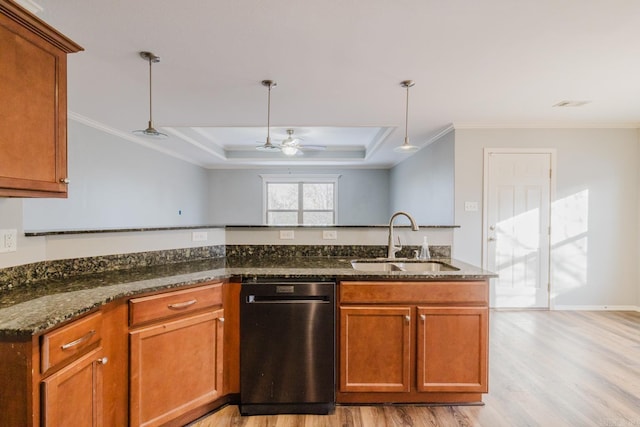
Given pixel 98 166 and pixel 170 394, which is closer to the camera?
pixel 170 394

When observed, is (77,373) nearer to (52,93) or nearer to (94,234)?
(94,234)

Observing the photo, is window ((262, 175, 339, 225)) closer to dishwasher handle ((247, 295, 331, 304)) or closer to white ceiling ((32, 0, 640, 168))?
white ceiling ((32, 0, 640, 168))

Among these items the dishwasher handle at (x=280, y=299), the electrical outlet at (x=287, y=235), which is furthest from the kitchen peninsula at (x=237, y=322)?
the electrical outlet at (x=287, y=235)

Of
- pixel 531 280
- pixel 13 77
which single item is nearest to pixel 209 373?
pixel 13 77

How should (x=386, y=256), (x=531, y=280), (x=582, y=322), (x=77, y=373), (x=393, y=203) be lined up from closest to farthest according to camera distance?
(x=77, y=373) < (x=386, y=256) < (x=582, y=322) < (x=531, y=280) < (x=393, y=203)

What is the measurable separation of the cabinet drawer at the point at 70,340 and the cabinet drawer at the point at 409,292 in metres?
1.22

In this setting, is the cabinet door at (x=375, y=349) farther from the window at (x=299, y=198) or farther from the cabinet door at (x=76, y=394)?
the window at (x=299, y=198)

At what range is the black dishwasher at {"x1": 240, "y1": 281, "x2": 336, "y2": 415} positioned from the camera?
1829 millimetres

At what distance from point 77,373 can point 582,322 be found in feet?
14.8

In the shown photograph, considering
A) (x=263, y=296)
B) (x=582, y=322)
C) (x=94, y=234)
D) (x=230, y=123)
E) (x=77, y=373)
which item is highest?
(x=230, y=123)

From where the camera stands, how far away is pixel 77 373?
48.1 inches

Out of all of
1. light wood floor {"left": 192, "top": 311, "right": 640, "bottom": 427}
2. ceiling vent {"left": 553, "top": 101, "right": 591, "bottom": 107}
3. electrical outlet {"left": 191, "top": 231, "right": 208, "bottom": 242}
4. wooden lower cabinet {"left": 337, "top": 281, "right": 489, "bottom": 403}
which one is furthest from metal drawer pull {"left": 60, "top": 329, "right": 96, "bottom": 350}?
ceiling vent {"left": 553, "top": 101, "right": 591, "bottom": 107}

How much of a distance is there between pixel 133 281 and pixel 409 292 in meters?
1.56

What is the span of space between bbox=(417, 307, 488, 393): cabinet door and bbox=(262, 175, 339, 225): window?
5.53 metres
